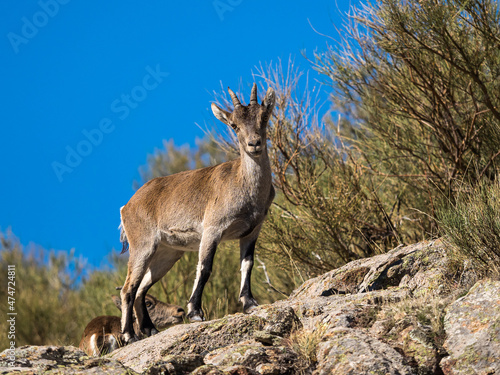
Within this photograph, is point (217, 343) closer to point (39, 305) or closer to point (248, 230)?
point (248, 230)

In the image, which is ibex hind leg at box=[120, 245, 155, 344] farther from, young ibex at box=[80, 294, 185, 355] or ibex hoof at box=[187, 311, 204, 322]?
ibex hoof at box=[187, 311, 204, 322]

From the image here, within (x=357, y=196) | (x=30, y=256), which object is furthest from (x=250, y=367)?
(x=30, y=256)

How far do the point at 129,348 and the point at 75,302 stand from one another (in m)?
10.2

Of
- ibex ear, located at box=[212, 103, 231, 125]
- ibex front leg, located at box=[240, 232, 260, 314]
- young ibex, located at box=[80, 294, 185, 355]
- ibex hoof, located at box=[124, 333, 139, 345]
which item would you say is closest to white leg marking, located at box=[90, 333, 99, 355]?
young ibex, located at box=[80, 294, 185, 355]

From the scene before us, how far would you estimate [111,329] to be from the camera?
868 cm

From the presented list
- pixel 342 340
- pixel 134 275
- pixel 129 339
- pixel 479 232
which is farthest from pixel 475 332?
pixel 134 275

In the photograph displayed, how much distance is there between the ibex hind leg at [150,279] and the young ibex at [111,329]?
28 cm

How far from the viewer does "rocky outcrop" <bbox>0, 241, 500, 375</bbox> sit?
5.25 metres

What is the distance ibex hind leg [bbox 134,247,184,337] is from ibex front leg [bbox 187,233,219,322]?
1105mm

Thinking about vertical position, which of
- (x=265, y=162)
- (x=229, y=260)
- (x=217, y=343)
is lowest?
(x=217, y=343)

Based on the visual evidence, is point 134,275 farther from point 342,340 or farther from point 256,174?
point 342,340

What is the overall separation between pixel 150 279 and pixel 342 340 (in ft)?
11.8

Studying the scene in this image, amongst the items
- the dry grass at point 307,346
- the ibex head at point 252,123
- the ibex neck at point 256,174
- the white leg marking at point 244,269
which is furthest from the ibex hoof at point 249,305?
the ibex head at point 252,123

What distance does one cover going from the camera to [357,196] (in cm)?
1069
